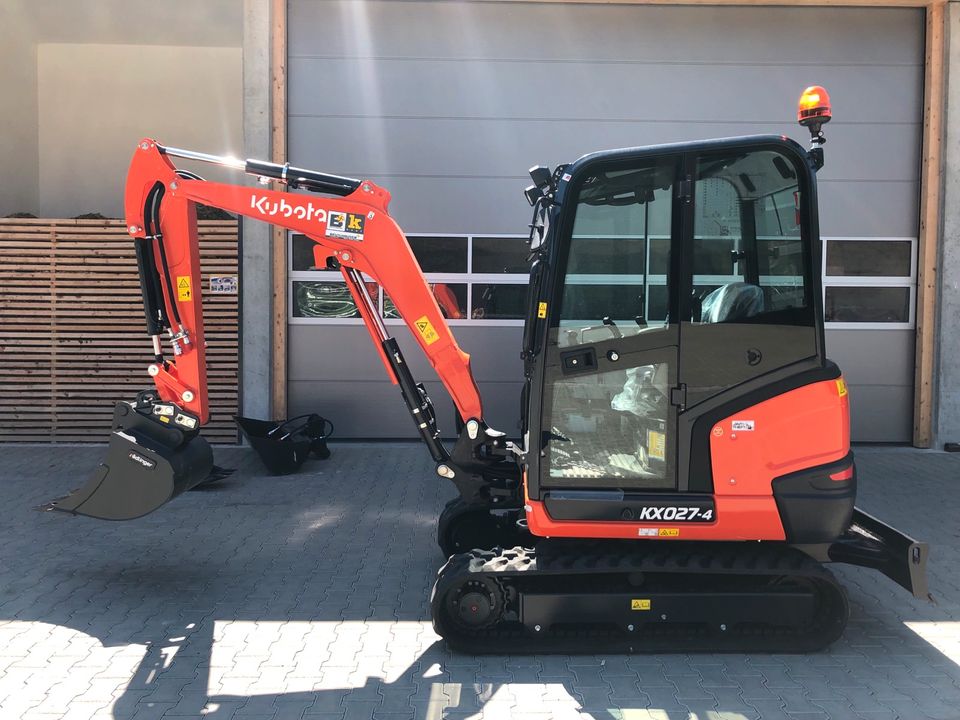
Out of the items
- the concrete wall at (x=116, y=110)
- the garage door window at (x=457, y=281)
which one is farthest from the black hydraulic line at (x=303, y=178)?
the concrete wall at (x=116, y=110)

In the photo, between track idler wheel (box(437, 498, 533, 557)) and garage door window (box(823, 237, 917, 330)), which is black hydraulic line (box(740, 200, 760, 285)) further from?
garage door window (box(823, 237, 917, 330))

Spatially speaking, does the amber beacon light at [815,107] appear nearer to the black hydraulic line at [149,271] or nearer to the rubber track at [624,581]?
the rubber track at [624,581]

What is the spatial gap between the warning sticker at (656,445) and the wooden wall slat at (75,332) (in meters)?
6.37

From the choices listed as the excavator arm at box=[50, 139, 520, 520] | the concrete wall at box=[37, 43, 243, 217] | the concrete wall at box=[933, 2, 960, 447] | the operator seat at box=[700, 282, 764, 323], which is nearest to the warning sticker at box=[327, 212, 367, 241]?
the excavator arm at box=[50, 139, 520, 520]

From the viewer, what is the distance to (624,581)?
14.6 feet

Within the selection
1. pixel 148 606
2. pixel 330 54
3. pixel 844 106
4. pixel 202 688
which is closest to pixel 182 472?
pixel 148 606

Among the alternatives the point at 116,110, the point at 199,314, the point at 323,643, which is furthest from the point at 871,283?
the point at 116,110

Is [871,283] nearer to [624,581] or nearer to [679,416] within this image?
[679,416]

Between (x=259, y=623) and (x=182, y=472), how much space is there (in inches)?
40.4

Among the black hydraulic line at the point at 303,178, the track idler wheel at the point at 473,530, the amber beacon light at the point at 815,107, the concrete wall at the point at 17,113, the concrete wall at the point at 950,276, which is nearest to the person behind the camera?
the amber beacon light at the point at 815,107

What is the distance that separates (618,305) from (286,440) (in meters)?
5.02

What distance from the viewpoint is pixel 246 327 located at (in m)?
9.67

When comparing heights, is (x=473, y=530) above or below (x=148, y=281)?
below

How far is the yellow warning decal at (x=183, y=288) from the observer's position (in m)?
5.40
